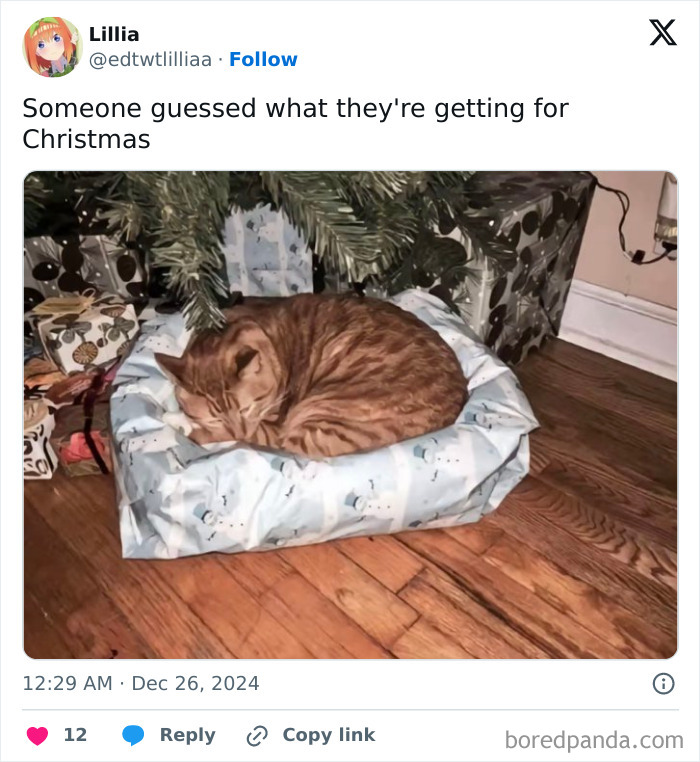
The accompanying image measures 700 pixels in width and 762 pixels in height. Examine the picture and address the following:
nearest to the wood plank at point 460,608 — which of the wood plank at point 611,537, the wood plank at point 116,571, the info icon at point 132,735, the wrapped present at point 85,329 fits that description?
the wood plank at point 611,537

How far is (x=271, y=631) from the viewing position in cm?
76

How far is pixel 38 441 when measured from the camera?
0.94 metres

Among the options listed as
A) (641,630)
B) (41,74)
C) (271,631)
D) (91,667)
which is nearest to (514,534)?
(641,630)

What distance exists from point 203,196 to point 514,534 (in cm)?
65

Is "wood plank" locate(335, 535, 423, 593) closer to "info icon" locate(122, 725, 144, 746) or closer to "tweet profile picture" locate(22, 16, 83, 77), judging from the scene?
"info icon" locate(122, 725, 144, 746)

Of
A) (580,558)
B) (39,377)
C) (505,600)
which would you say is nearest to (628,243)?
(580,558)

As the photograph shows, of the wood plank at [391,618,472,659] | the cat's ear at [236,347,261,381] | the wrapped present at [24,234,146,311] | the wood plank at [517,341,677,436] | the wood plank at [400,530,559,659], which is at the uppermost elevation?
the wrapped present at [24,234,146,311]

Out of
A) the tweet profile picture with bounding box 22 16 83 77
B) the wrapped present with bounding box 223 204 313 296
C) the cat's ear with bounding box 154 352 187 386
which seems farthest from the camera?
the wrapped present with bounding box 223 204 313 296

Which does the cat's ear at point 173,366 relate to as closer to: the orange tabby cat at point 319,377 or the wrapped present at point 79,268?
the orange tabby cat at point 319,377

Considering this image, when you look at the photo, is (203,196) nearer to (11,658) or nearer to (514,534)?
(11,658)

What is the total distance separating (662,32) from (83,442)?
87 centimetres

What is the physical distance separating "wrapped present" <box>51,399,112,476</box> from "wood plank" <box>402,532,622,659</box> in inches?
19.2

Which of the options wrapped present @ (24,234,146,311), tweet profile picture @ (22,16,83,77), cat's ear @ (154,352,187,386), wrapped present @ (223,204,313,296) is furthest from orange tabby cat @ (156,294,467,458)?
tweet profile picture @ (22,16,83,77)

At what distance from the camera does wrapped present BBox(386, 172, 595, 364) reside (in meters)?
0.92
